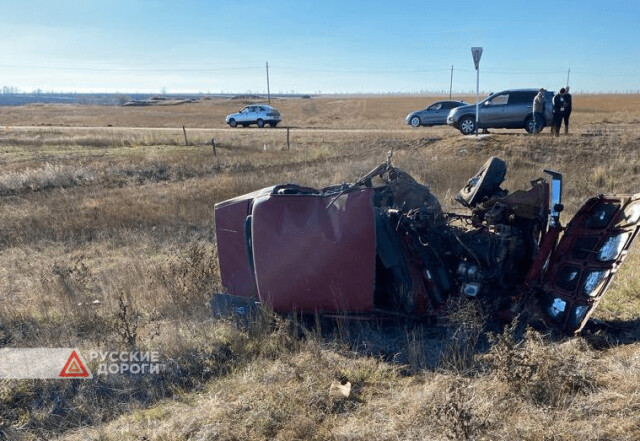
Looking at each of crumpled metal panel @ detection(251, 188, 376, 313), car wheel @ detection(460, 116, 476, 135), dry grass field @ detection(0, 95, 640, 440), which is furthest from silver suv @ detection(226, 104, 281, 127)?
crumpled metal panel @ detection(251, 188, 376, 313)

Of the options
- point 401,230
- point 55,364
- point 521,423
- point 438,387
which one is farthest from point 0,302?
point 521,423

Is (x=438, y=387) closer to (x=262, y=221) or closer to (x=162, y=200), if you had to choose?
(x=262, y=221)

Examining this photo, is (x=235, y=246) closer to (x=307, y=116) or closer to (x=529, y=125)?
(x=529, y=125)

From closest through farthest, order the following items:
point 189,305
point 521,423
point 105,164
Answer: point 521,423 < point 189,305 < point 105,164

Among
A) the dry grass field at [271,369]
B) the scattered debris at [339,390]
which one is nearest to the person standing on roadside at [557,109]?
the dry grass field at [271,369]

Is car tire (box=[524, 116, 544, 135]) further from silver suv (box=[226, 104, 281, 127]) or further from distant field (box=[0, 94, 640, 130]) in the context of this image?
silver suv (box=[226, 104, 281, 127])

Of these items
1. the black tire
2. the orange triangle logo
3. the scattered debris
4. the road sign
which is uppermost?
the road sign

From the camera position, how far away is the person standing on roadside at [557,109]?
1501 centimetres

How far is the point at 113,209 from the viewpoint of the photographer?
10.3 m

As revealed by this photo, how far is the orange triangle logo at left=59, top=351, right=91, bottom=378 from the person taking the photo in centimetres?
387

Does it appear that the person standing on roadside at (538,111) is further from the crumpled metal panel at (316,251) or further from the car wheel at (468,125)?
the crumpled metal panel at (316,251)

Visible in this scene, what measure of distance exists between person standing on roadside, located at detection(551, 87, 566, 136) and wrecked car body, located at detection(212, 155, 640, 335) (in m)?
12.1

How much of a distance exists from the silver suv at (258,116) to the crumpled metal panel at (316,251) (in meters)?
29.2

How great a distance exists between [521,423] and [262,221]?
2367 millimetres
